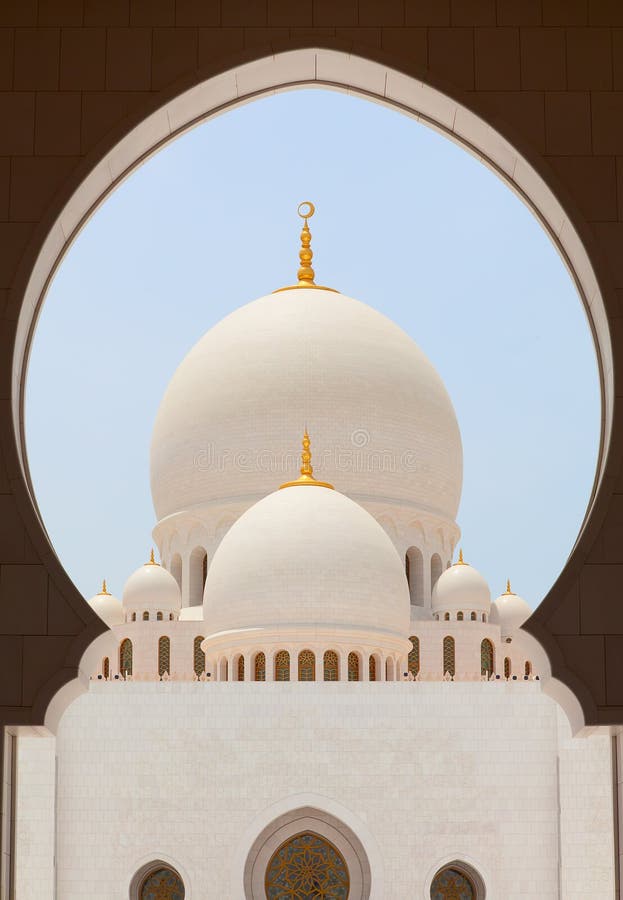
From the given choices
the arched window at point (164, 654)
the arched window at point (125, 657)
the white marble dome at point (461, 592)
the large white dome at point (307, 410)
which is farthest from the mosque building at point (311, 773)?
the arched window at point (125, 657)

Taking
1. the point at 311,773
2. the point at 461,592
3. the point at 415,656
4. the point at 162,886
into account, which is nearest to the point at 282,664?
the point at 311,773

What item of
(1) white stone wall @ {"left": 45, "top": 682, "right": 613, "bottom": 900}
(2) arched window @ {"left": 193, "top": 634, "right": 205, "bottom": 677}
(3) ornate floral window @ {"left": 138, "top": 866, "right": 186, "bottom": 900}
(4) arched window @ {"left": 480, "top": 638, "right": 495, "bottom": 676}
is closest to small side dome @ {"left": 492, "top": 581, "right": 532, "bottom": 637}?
(4) arched window @ {"left": 480, "top": 638, "right": 495, "bottom": 676}

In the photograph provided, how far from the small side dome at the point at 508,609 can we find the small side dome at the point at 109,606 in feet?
22.9

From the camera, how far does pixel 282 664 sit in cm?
2116

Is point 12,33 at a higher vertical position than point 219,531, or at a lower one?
lower

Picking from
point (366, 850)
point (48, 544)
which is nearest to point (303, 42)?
point (48, 544)

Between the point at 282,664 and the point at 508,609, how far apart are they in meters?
7.83

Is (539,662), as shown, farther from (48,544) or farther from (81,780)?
(81,780)

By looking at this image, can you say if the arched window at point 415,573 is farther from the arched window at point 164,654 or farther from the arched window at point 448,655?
the arched window at point 164,654

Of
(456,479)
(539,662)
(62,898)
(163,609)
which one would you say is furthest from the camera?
(456,479)

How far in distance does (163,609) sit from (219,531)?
5.77 feet

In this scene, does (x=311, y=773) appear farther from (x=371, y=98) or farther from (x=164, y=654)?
(x=371, y=98)

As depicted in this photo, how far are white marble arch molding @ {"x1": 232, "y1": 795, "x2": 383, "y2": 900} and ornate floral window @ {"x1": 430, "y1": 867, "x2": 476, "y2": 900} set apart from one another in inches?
28.5

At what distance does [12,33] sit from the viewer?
5781 mm
